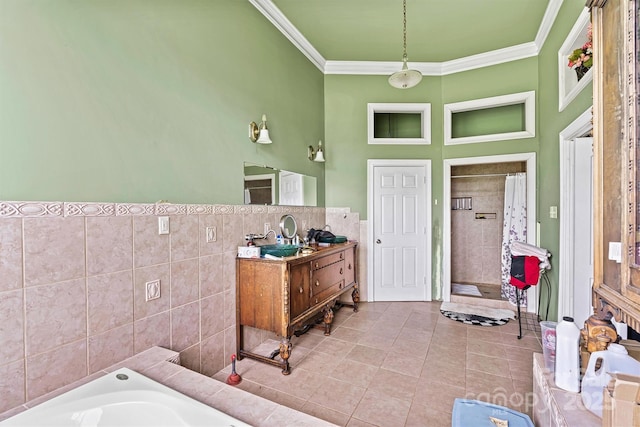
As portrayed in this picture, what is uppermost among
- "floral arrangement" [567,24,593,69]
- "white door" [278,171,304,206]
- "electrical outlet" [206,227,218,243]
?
"floral arrangement" [567,24,593,69]

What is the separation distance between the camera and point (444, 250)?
413 centimetres

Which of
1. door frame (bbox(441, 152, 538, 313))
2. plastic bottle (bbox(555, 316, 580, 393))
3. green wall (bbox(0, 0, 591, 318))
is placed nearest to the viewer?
plastic bottle (bbox(555, 316, 580, 393))

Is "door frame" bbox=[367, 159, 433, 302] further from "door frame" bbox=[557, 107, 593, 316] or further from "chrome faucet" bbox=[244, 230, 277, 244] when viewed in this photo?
"chrome faucet" bbox=[244, 230, 277, 244]

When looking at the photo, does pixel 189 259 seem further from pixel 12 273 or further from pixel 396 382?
pixel 396 382

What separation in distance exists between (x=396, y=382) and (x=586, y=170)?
244 cm

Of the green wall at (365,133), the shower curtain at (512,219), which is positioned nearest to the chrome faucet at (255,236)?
the green wall at (365,133)

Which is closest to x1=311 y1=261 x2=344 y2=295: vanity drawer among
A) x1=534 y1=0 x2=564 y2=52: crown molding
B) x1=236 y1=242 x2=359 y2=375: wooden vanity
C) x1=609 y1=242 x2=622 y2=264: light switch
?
x1=236 y1=242 x2=359 y2=375: wooden vanity

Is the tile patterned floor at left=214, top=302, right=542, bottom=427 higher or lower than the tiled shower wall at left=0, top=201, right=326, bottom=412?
lower

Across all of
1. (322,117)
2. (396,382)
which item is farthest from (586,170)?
(322,117)

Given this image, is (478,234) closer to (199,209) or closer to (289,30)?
(289,30)

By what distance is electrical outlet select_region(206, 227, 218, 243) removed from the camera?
2.22 metres

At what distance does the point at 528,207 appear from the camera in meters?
3.73

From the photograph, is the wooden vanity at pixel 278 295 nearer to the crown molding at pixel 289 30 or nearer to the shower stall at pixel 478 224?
the crown molding at pixel 289 30

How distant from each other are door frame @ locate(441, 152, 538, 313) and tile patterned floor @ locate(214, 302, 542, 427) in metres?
0.50
